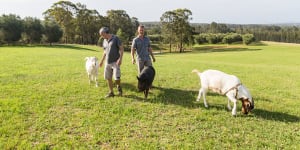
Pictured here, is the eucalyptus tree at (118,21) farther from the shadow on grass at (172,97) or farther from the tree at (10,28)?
the shadow on grass at (172,97)

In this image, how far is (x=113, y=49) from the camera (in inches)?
325

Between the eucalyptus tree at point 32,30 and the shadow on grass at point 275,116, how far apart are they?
177ft

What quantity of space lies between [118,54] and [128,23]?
72.9 m

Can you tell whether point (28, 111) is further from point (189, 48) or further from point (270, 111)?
point (189, 48)

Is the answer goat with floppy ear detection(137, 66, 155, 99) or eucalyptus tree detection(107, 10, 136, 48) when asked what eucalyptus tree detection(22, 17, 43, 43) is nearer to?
eucalyptus tree detection(107, 10, 136, 48)

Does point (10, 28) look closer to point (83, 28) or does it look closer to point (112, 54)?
point (83, 28)

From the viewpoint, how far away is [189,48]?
237 feet

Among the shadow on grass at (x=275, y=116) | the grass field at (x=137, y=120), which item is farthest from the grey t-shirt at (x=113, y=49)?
the shadow on grass at (x=275, y=116)

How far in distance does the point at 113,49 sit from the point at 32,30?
51.1 m

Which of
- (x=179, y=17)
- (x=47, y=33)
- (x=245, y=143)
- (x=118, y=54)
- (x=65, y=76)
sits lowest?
(x=245, y=143)

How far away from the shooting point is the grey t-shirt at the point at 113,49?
8.23 meters

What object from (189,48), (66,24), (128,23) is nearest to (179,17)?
(189,48)

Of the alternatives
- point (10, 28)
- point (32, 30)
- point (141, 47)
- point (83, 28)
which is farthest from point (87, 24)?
point (141, 47)

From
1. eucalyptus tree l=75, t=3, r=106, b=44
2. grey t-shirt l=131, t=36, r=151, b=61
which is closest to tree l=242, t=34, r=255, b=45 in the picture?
eucalyptus tree l=75, t=3, r=106, b=44
